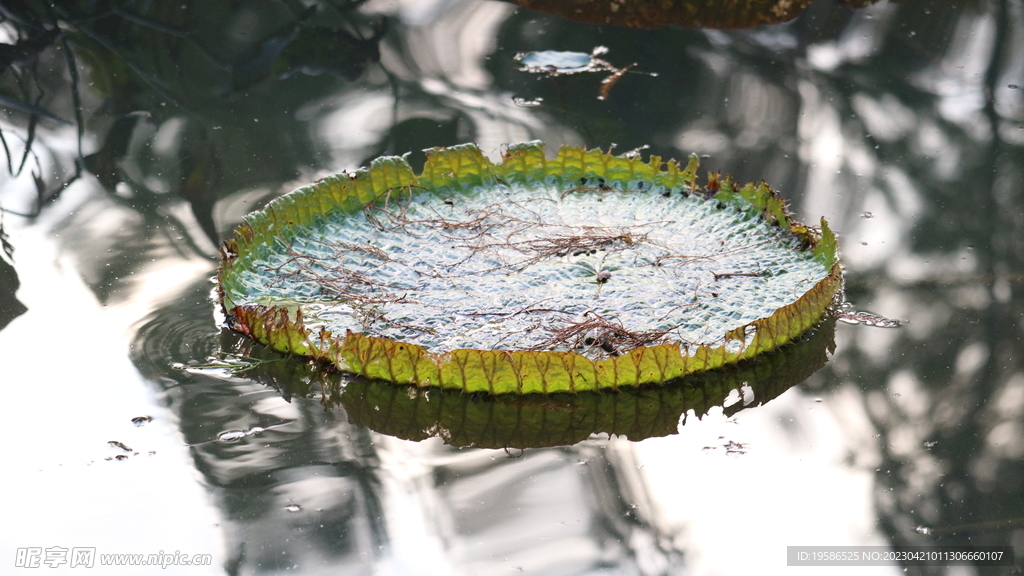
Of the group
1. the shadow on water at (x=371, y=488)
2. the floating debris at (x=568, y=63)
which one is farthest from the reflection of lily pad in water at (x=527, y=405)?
the floating debris at (x=568, y=63)

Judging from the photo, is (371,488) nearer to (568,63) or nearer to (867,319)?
(867,319)

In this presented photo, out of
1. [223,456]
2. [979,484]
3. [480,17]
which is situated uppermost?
[480,17]

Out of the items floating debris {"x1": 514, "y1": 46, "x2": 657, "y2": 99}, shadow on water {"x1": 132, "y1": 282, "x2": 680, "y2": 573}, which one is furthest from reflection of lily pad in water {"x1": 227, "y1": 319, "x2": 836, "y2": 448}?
floating debris {"x1": 514, "y1": 46, "x2": 657, "y2": 99}

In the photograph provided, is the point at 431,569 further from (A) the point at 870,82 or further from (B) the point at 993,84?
(B) the point at 993,84

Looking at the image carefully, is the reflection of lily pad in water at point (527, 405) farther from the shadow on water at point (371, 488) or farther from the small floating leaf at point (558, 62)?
the small floating leaf at point (558, 62)

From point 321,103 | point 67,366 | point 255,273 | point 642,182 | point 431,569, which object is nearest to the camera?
point 431,569

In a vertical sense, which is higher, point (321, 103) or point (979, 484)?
point (321, 103)

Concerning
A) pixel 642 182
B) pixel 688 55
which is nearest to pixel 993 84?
pixel 688 55
